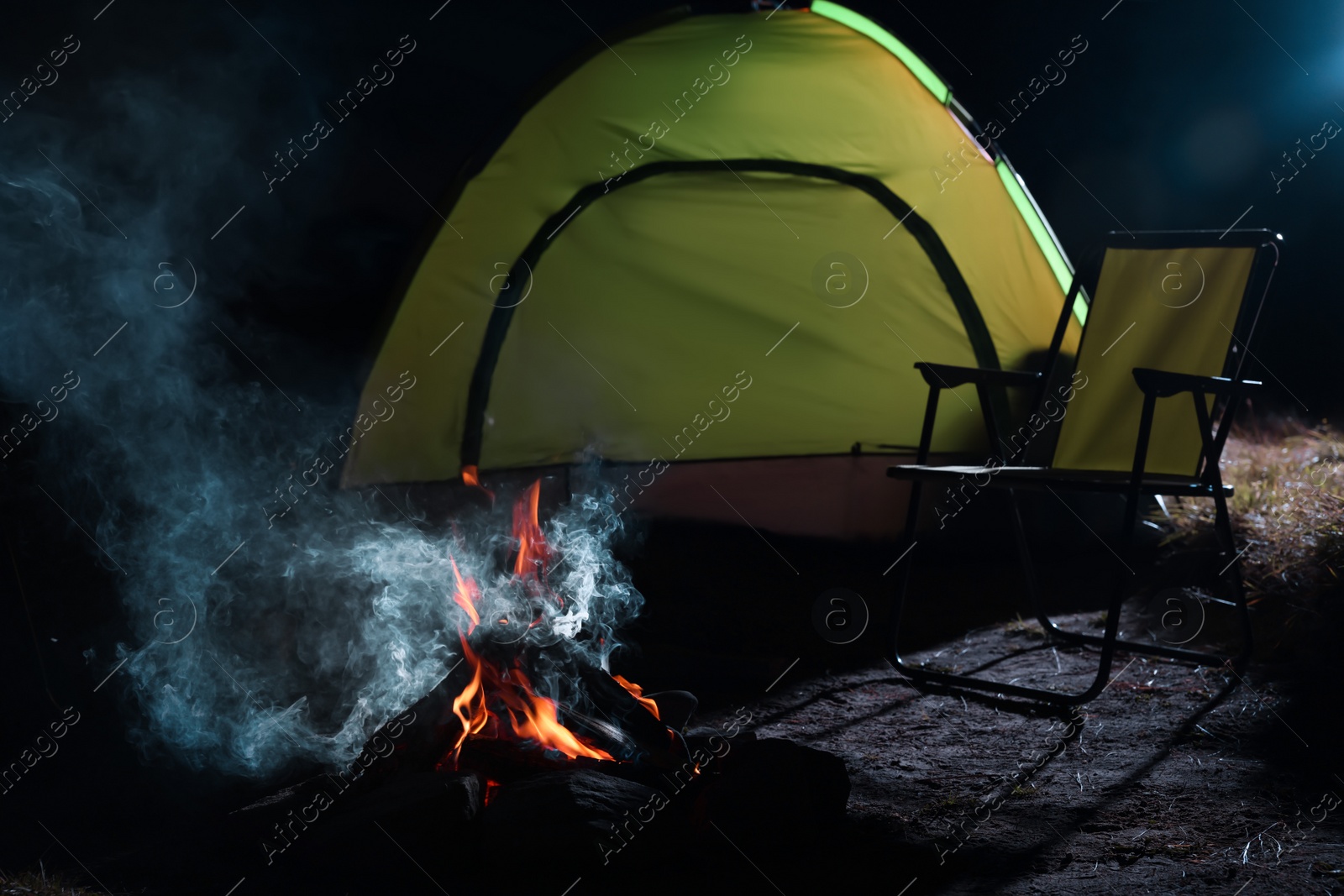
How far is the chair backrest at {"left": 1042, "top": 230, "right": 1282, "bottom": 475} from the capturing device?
9.98 ft

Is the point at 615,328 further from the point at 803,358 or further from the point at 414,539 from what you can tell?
the point at 414,539

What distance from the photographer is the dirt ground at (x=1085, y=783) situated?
1.66 m

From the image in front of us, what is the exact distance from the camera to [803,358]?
4492mm

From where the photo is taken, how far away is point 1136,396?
10.8ft

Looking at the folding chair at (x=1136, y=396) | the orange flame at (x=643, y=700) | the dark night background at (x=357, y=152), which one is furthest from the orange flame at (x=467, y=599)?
the folding chair at (x=1136, y=396)

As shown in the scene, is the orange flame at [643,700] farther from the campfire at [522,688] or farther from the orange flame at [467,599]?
the orange flame at [467,599]

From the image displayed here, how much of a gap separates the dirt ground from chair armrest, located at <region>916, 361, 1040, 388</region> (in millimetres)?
900

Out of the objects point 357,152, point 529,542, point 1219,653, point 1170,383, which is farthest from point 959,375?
point 357,152

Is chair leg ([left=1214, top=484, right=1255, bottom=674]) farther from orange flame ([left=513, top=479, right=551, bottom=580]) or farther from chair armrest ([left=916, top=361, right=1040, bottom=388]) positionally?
orange flame ([left=513, top=479, right=551, bottom=580])

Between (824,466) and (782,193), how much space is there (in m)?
1.25

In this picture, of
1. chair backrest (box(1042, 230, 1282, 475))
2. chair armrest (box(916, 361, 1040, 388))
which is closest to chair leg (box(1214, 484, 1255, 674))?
chair backrest (box(1042, 230, 1282, 475))

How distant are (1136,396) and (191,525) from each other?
9.75 ft

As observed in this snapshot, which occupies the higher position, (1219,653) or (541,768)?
(541,768)

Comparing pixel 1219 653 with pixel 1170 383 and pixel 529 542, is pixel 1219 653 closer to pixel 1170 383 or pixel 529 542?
pixel 1170 383
